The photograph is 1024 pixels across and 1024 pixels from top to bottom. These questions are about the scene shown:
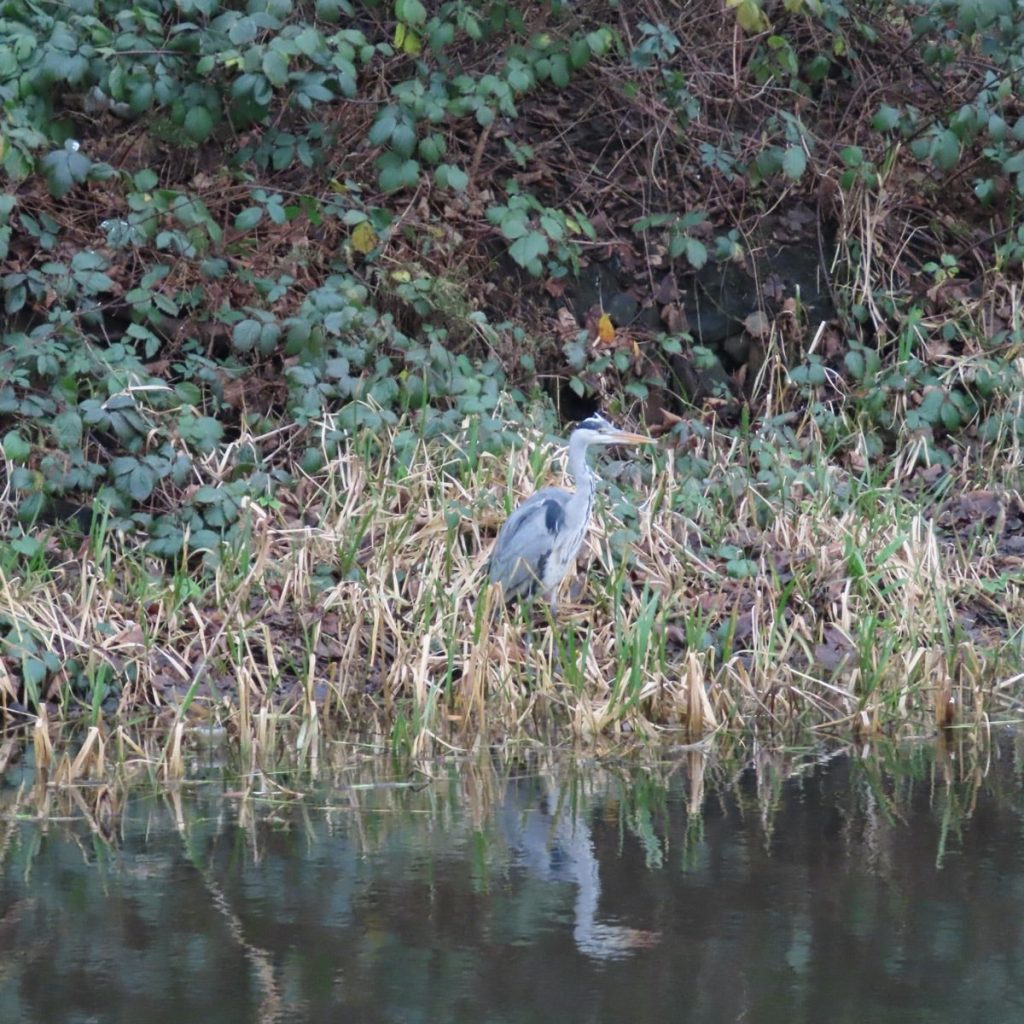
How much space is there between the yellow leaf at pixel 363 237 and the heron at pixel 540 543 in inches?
90.7

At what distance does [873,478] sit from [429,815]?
4108 mm

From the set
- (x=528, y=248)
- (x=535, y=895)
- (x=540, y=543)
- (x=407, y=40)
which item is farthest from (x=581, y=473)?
(x=535, y=895)

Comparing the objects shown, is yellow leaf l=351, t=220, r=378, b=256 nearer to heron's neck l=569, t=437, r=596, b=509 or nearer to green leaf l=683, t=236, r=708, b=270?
green leaf l=683, t=236, r=708, b=270

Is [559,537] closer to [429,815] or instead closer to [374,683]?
[374,683]

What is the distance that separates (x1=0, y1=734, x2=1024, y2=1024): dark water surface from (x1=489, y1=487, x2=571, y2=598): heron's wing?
130 centimetres

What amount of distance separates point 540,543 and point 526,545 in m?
0.06

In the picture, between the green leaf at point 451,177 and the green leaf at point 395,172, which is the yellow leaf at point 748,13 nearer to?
the green leaf at point 451,177

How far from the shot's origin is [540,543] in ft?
24.3

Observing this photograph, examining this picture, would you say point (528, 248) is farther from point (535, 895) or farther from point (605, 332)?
point (535, 895)

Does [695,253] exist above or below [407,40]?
below

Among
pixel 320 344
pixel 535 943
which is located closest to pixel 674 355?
pixel 320 344

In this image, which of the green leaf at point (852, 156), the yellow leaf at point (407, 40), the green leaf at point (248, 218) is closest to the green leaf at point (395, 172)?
the yellow leaf at point (407, 40)

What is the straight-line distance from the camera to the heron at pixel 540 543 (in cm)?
743

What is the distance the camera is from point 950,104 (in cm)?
1078
